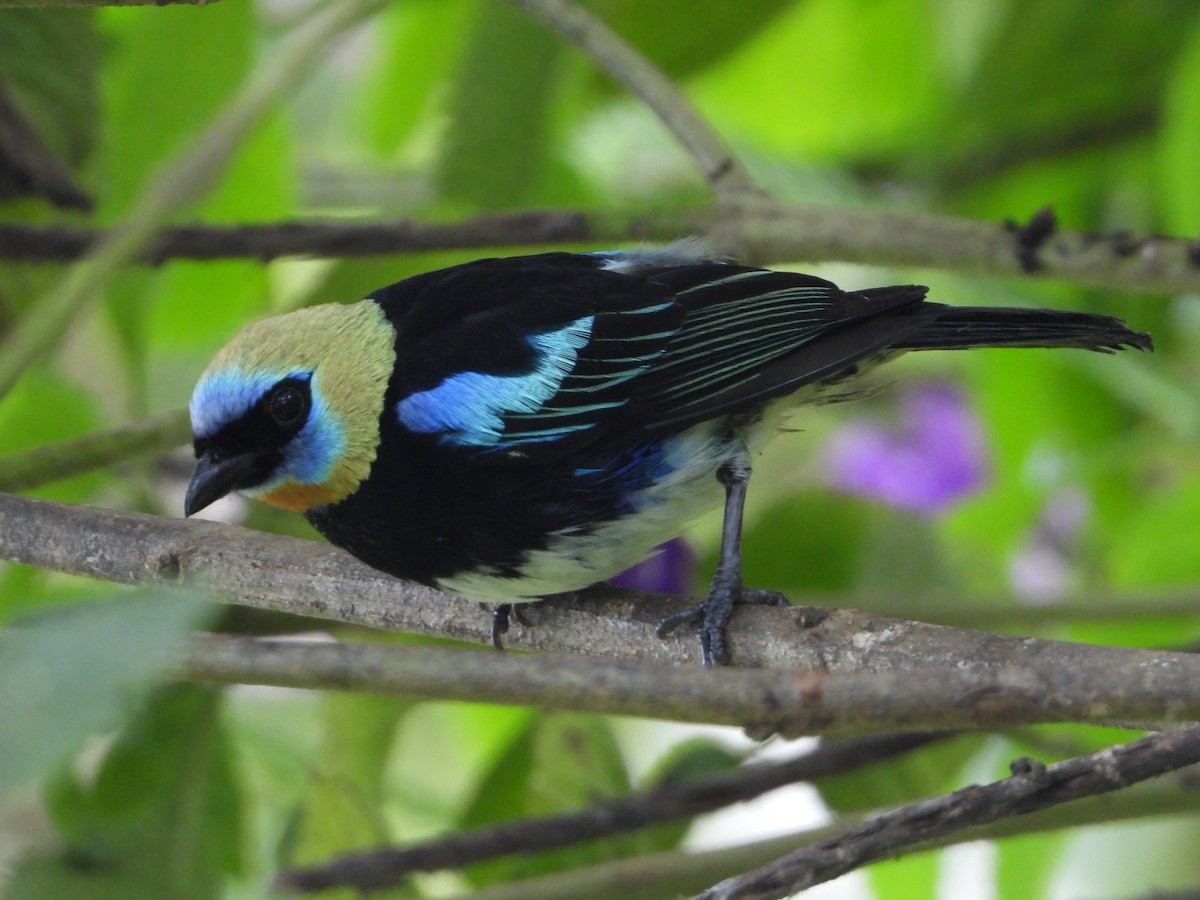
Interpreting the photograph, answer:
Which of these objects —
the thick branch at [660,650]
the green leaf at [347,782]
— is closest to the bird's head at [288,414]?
the thick branch at [660,650]

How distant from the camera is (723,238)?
2.09 meters

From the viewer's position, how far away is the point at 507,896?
1.83m

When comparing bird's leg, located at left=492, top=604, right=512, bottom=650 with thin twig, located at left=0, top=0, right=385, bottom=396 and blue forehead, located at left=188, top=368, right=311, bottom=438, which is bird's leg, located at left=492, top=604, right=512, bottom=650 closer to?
blue forehead, located at left=188, top=368, right=311, bottom=438

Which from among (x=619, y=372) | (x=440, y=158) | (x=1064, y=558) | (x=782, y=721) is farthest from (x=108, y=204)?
(x=1064, y=558)

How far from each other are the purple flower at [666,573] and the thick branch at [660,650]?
68 centimetres

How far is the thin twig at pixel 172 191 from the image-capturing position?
64.3 inches

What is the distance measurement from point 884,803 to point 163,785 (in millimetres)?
1252

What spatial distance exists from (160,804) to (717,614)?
1199 millimetres

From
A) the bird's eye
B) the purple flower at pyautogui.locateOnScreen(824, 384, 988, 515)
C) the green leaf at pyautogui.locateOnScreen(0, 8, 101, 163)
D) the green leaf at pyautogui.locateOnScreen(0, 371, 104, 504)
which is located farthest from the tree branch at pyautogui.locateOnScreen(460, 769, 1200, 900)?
the purple flower at pyautogui.locateOnScreen(824, 384, 988, 515)

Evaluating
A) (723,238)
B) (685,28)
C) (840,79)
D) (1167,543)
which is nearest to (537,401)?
(723,238)

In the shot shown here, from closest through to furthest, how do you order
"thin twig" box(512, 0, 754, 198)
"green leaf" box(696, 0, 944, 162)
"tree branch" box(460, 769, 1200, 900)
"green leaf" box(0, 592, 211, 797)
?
"green leaf" box(0, 592, 211, 797) → "tree branch" box(460, 769, 1200, 900) → "thin twig" box(512, 0, 754, 198) → "green leaf" box(696, 0, 944, 162)

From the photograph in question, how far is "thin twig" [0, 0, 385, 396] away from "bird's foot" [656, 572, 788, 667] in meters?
0.81

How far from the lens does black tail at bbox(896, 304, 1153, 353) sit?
1.89m

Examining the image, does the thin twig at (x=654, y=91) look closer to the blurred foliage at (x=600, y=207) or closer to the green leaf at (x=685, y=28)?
the blurred foliage at (x=600, y=207)
